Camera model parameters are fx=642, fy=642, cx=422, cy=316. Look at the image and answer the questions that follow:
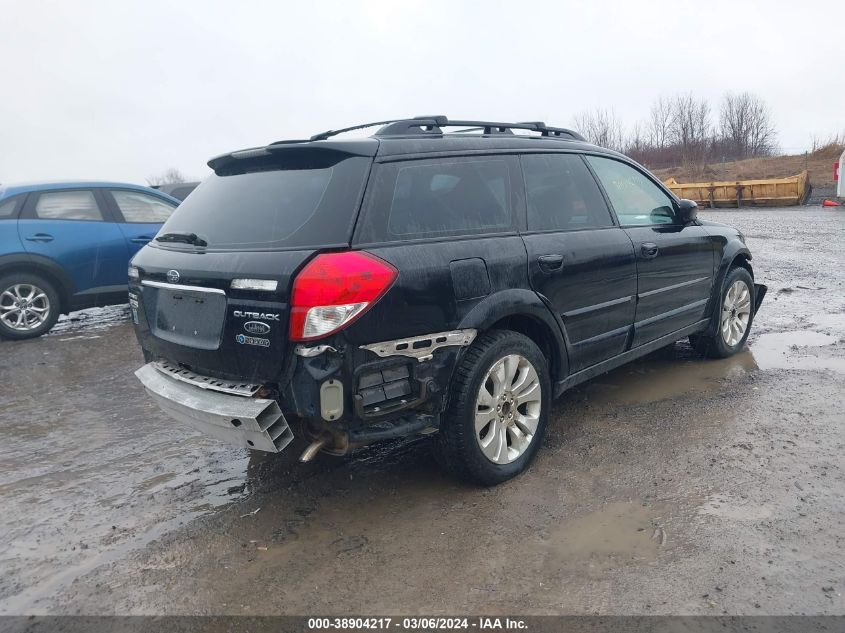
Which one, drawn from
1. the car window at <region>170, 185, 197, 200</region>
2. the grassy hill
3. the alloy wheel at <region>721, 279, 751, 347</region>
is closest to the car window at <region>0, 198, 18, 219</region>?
the car window at <region>170, 185, 197, 200</region>

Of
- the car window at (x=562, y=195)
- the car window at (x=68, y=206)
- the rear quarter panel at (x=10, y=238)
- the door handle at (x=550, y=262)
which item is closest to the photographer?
the door handle at (x=550, y=262)

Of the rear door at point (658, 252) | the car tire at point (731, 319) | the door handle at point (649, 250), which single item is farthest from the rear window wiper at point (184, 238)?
the car tire at point (731, 319)

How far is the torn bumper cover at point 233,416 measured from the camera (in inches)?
108

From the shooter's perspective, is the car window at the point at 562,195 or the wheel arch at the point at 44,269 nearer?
the car window at the point at 562,195

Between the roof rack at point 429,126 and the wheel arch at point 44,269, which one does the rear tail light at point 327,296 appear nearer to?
the roof rack at point 429,126

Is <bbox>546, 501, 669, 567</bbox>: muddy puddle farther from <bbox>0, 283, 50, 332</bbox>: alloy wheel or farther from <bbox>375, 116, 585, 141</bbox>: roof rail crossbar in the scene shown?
<bbox>0, 283, 50, 332</bbox>: alloy wheel

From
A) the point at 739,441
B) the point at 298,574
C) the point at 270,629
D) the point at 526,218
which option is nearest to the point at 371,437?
the point at 298,574

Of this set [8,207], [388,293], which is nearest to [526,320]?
[388,293]

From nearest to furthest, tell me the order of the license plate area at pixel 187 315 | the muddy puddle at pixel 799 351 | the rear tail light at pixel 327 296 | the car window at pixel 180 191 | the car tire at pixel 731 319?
the rear tail light at pixel 327 296, the license plate area at pixel 187 315, the muddy puddle at pixel 799 351, the car tire at pixel 731 319, the car window at pixel 180 191

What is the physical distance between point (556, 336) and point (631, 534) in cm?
115

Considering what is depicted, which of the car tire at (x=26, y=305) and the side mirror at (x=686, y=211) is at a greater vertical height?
the side mirror at (x=686, y=211)

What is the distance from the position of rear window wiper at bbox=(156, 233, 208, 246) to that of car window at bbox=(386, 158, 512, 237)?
1.01 m

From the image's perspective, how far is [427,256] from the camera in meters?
3.01

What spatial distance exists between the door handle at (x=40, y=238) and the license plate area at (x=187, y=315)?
4.47 m
